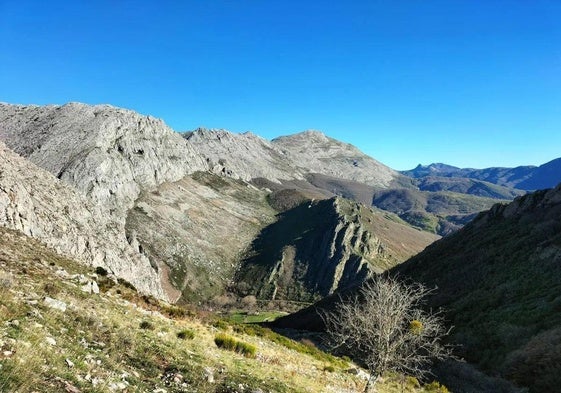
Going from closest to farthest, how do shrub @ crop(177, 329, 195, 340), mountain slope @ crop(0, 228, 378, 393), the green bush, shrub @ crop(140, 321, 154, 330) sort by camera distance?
mountain slope @ crop(0, 228, 378, 393) < shrub @ crop(140, 321, 154, 330) < shrub @ crop(177, 329, 195, 340) < the green bush

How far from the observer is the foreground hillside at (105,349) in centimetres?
960

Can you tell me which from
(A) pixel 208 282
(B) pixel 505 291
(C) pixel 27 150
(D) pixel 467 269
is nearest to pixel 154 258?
(A) pixel 208 282

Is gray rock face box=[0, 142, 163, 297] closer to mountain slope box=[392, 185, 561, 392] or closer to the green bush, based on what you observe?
the green bush

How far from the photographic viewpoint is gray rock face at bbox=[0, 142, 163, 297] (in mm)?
53219

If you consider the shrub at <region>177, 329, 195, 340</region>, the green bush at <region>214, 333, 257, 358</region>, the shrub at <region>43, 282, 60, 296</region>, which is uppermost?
the shrub at <region>43, 282, 60, 296</region>

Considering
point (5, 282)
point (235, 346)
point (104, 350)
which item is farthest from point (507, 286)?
point (5, 282)

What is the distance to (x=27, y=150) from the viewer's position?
7485 inches

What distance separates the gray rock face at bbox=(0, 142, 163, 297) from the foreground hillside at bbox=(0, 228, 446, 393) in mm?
26625

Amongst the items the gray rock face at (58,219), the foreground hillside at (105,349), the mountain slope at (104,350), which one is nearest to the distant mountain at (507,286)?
the foreground hillside at (105,349)

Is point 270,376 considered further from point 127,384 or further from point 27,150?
point 27,150

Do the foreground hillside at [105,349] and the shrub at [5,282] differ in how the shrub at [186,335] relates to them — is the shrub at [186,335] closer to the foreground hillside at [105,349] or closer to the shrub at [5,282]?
the foreground hillside at [105,349]

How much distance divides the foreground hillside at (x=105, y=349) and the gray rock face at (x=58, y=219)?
26.6 metres

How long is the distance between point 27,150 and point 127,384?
21557 centimetres

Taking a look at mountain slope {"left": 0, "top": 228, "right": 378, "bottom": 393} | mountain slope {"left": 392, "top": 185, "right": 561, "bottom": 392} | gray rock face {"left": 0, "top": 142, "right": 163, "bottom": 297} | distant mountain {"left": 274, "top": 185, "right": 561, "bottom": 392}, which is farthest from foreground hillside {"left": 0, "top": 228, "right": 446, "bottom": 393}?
gray rock face {"left": 0, "top": 142, "right": 163, "bottom": 297}
